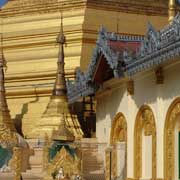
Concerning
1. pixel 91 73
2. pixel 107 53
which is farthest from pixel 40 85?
pixel 107 53

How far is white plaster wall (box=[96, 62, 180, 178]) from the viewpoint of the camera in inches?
666

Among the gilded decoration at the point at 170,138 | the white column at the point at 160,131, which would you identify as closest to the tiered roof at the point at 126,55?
the white column at the point at 160,131

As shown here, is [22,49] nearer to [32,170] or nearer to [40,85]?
[40,85]

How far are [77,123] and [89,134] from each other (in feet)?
3.30

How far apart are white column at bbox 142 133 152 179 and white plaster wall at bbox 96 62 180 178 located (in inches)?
18.2

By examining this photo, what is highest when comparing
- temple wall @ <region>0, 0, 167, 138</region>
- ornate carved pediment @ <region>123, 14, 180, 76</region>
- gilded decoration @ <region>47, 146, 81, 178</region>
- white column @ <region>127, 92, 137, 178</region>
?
temple wall @ <region>0, 0, 167, 138</region>

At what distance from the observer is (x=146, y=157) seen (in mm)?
18484

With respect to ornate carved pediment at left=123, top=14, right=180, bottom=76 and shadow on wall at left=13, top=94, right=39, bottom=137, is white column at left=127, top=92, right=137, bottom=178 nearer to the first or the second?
ornate carved pediment at left=123, top=14, right=180, bottom=76

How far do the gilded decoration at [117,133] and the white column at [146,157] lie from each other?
0.93 metres

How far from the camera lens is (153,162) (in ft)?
58.3

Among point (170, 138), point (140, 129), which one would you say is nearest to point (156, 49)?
point (170, 138)

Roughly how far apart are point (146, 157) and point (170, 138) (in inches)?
65.8

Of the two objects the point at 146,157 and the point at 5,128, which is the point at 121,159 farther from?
the point at 5,128

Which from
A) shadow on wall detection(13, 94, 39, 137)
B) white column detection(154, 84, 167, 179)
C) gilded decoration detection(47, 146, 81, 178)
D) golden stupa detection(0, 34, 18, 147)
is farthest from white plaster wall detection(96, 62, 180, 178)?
shadow on wall detection(13, 94, 39, 137)
